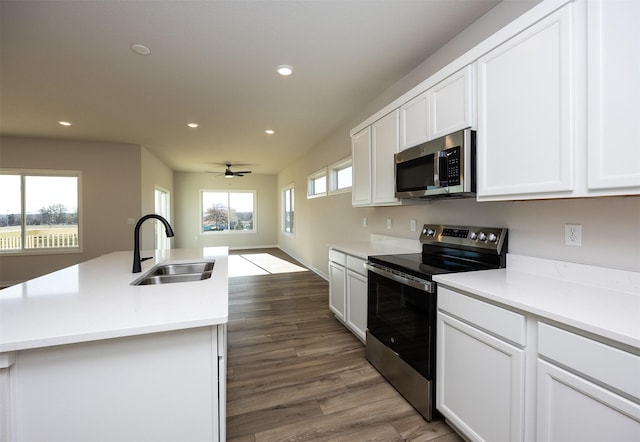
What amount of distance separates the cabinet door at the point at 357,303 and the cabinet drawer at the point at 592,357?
5.04 feet

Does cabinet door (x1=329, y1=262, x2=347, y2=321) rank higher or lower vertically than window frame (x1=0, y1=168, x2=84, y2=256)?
lower

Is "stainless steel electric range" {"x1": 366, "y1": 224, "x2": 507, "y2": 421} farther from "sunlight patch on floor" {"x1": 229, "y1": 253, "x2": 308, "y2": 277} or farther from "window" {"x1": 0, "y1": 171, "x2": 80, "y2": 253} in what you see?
"window" {"x1": 0, "y1": 171, "x2": 80, "y2": 253}

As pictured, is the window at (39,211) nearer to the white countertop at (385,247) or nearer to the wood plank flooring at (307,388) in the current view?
the wood plank flooring at (307,388)

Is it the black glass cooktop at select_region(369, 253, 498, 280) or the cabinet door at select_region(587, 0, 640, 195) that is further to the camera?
the black glass cooktop at select_region(369, 253, 498, 280)

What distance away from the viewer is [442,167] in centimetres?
189

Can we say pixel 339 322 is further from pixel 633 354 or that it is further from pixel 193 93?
pixel 193 93

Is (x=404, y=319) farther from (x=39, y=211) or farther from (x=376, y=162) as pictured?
(x=39, y=211)

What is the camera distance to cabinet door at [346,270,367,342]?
2.63m

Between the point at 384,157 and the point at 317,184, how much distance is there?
3.59 meters

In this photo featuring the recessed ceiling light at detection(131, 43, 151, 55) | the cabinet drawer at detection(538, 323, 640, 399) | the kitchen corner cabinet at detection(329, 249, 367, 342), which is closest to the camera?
the cabinet drawer at detection(538, 323, 640, 399)

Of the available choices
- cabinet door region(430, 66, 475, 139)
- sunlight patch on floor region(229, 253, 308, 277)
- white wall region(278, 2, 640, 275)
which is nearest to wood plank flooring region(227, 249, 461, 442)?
white wall region(278, 2, 640, 275)

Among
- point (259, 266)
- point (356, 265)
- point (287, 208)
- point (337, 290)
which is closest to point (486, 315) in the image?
point (356, 265)

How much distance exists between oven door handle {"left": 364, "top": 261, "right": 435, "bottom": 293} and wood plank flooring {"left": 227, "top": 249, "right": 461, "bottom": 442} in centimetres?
83

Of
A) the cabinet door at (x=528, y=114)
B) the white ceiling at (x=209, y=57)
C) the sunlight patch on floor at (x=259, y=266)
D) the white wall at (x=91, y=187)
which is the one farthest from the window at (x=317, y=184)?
the cabinet door at (x=528, y=114)
